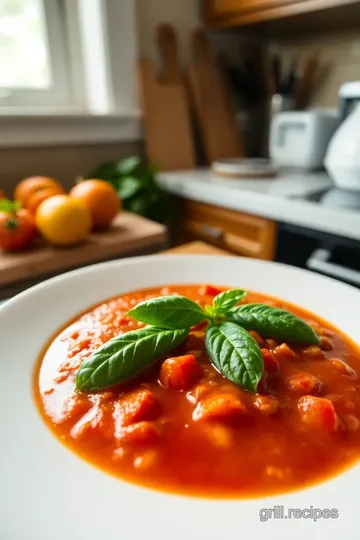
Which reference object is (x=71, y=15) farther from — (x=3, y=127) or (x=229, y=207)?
(x=229, y=207)

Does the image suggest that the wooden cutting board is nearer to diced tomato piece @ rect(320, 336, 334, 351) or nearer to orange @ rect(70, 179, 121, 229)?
orange @ rect(70, 179, 121, 229)

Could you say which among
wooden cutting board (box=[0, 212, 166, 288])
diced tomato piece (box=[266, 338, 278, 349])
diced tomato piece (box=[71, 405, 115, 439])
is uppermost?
diced tomato piece (box=[266, 338, 278, 349])

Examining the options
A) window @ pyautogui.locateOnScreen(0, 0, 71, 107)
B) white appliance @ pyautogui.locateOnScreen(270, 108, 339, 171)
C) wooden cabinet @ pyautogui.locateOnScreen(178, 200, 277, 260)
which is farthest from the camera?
white appliance @ pyautogui.locateOnScreen(270, 108, 339, 171)

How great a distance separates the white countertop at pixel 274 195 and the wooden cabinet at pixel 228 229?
0.14ft

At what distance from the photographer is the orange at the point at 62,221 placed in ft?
4.07

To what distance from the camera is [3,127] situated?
170 cm

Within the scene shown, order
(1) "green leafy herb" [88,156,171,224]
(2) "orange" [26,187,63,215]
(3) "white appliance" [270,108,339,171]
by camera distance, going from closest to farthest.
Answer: (2) "orange" [26,187,63,215], (1) "green leafy herb" [88,156,171,224], (3) "white appliance" [270,108,339,171]

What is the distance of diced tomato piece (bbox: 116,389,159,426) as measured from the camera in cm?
52

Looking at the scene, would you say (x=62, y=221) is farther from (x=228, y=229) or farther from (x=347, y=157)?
(x=347, y=157)

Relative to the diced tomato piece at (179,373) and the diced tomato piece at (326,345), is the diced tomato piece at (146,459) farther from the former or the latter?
the diced tomato piece at (326,345)

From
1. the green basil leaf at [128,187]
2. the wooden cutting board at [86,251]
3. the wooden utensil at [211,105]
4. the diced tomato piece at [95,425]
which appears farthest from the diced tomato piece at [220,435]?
the wooden utensil at [211,105]

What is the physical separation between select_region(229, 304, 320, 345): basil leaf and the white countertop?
767 millimetres

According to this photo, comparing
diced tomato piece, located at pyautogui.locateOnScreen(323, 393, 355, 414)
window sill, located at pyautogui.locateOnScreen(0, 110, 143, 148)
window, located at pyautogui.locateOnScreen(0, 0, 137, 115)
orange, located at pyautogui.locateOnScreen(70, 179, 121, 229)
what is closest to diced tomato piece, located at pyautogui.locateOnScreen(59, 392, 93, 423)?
diced tomato piece, located at pyautogui.locateOnScreen(323, 393, 355, 414)

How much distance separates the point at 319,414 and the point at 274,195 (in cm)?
117
